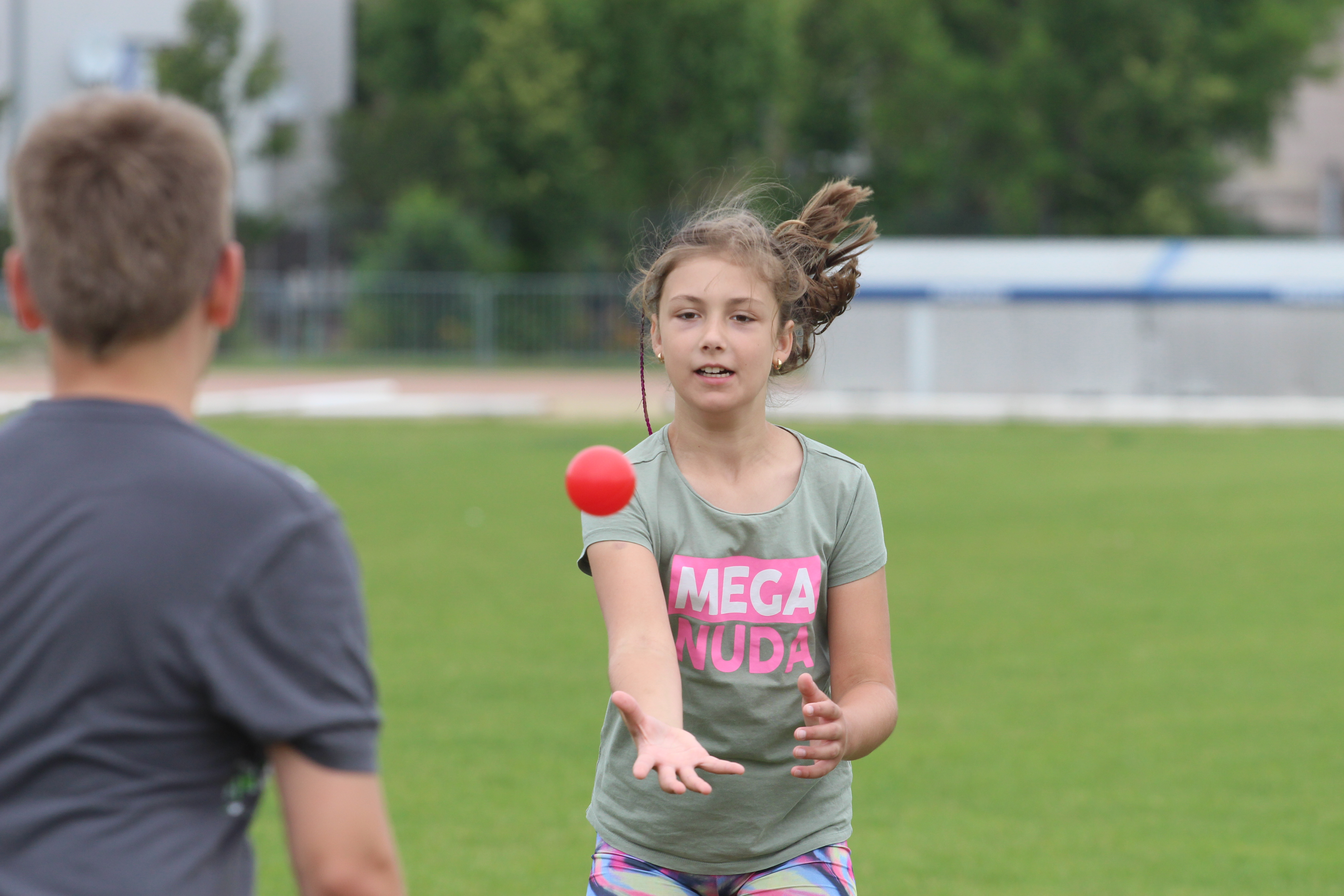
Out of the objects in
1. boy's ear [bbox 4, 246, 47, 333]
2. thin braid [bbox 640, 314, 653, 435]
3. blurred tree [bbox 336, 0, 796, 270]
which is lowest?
thin braid [bbox 640, 314, 653, 435]

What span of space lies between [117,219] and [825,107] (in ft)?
166

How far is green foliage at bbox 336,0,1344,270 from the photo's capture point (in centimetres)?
4438

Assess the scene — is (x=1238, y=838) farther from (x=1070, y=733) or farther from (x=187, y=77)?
(x=187, y=77)

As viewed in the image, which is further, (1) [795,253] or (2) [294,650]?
(1) [795,253]

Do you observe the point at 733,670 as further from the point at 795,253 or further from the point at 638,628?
the point at 795,253

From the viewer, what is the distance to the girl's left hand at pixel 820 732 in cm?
269

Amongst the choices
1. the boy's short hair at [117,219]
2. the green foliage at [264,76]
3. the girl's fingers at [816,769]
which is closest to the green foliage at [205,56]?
the green foliage at [264,76]

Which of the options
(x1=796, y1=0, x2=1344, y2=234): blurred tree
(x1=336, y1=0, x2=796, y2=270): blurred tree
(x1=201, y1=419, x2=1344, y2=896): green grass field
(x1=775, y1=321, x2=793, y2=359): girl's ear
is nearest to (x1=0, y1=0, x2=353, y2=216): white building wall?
(x1=336, y1=0, x2=796, y2=270): blurred tree

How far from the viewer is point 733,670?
305 centimetres

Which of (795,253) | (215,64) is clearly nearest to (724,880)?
(795,253)

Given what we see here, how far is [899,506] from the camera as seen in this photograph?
16625 mm

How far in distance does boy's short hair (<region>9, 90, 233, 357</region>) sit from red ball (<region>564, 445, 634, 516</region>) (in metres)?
0.99

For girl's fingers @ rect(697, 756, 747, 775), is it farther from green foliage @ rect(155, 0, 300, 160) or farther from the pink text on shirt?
green foliage @ rect(155, 0, 300, 160)

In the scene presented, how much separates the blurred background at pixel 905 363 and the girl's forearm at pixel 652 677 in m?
0.72
